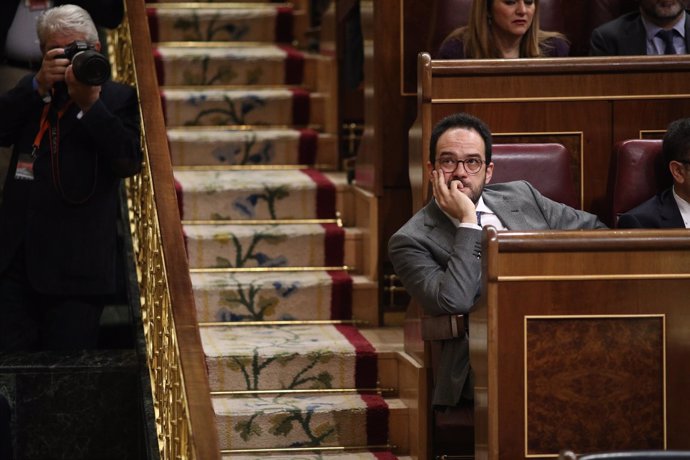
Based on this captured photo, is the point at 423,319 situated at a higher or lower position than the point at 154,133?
lower

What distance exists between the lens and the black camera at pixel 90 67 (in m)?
3.64

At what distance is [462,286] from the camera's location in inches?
127

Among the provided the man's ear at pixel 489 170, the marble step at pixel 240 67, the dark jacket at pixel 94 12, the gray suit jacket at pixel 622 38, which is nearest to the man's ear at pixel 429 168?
the man's ear at pixel 489 170

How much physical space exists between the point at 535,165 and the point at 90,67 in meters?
1.19

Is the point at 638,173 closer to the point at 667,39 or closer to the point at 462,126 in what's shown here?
the point at 462,126

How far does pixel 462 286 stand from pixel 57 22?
1381 millimetres

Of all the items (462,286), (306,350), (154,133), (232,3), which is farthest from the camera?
(232,3)

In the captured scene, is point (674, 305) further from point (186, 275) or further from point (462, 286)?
point (186, 275)

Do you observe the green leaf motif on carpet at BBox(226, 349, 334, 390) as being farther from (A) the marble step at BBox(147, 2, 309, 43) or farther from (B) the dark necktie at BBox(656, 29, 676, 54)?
(A) the marble step at BBox(147, 2, 309, 43)

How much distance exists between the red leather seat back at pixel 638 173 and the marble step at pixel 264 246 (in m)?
1.19

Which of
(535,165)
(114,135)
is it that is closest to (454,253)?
(535,165)

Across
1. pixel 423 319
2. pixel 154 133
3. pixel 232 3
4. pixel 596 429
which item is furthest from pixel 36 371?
pixel 232 3

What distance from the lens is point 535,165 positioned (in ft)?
11.7

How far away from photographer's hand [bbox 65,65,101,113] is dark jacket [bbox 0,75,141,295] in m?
0.06
